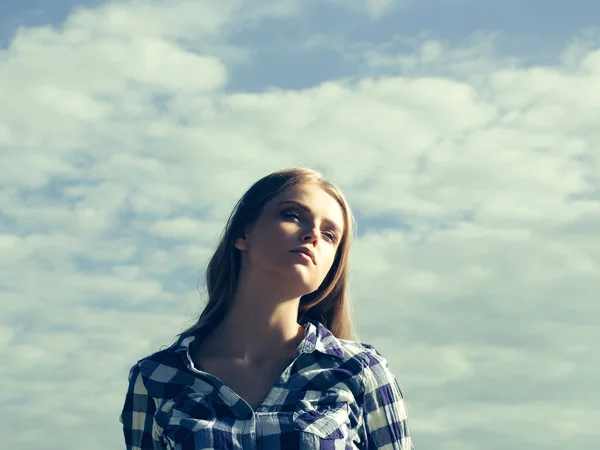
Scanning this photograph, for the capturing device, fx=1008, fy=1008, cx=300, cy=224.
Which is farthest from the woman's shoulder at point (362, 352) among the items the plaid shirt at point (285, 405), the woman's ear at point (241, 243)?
the woman's ear at point (241, 243)

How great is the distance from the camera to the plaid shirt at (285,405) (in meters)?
6.49

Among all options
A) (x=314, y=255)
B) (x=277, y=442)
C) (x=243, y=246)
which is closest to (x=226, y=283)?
(x=243, y=246)

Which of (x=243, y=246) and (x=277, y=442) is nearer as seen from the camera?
(x=277, y=442)

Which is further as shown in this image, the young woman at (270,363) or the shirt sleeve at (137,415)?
the shirt sleeve at (137,415)

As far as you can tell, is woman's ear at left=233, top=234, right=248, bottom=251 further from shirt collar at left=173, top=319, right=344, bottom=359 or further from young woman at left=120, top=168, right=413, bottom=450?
shirt collar at left=173, top=319, right=344, bottom=359

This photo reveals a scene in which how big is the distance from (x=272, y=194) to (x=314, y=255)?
0.60m

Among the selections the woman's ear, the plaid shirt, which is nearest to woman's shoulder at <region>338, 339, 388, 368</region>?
the plaid shirt

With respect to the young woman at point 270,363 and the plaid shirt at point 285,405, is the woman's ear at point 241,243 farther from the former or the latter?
the plaid shirt at point 285,405

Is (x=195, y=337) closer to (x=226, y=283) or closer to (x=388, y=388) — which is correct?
(x=226, y=283)

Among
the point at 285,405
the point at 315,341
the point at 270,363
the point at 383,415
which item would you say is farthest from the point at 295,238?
the point at 383,415

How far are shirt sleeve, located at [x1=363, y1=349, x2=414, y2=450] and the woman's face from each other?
78 cm

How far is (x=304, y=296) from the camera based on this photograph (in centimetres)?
757

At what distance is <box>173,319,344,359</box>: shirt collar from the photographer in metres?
6.98

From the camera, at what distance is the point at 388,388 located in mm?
6969
